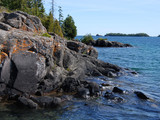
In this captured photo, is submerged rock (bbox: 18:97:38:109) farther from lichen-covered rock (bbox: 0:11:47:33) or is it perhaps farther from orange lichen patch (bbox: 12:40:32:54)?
lichen-covered rock (bbox: 0:11:47:33)

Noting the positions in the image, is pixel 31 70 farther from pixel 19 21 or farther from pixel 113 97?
pixel 113 97

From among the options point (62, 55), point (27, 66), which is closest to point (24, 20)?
point (62, 55)

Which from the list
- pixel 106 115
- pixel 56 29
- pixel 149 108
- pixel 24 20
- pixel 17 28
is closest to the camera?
pixel 106 115

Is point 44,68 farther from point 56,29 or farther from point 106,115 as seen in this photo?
point 56,29

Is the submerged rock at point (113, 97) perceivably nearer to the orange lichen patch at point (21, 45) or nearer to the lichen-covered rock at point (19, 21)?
the orange lichen patch at point (21, 45)

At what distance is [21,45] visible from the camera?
17734mm

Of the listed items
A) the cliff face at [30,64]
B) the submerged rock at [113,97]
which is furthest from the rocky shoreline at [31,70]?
the submerged rock at [113,97]

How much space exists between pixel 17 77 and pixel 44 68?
9.50 ft

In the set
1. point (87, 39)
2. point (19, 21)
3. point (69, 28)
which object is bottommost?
point (87, 39)

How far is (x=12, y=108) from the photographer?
14656 millimetres

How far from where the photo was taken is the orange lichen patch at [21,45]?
17359 mm

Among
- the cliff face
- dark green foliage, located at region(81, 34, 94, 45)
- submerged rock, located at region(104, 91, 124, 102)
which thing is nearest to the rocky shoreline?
the cliff face

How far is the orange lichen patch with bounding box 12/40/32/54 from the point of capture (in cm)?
1736

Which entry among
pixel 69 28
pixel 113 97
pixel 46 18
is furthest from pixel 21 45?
pixel 69 28
